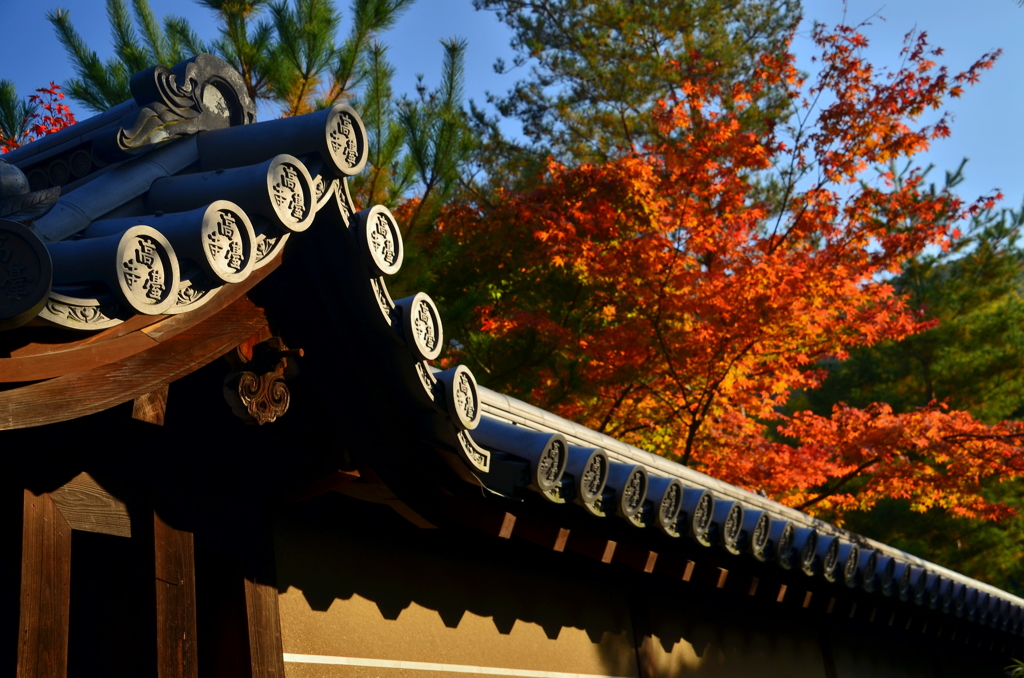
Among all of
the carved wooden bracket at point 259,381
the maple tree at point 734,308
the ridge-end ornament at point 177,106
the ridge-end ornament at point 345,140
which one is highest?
the maple tree at point 734,308

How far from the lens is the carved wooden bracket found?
2775 mm

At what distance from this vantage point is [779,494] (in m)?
14.1

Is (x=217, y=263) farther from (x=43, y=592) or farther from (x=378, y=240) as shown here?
(x=43, y=592)

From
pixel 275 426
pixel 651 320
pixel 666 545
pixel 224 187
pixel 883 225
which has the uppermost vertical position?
pixel 883 225

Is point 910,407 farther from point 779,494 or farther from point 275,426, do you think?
point 275,426

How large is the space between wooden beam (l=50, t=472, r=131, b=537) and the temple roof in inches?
23.7

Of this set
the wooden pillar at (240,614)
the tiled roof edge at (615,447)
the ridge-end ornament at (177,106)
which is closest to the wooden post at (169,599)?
the wooden pillar at (240,614)

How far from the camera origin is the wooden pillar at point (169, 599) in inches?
113

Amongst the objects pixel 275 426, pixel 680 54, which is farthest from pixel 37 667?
pixel 680 54

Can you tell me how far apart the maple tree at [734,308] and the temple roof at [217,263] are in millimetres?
7778

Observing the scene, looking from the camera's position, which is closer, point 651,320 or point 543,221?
point 651,320

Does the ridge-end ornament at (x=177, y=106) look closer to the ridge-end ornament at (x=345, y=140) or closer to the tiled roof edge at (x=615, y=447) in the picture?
the ridge-end ornament at (x=345, y=140)

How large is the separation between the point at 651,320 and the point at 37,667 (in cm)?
1073

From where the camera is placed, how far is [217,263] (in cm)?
229
